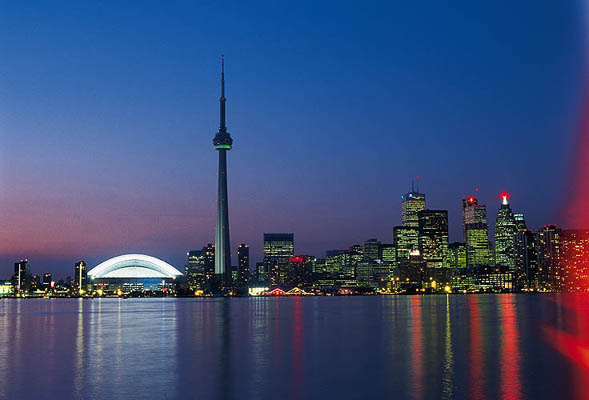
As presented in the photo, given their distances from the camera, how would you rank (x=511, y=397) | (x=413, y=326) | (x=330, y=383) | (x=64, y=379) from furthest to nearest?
(x=413, y=326), (x=64, y=379), (x=330, y=383), (x=511, y=397)

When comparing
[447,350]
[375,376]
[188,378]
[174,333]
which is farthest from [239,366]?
[174,333]

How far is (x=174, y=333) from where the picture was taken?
70.2 meters

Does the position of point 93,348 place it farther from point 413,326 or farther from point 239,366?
point 413,326

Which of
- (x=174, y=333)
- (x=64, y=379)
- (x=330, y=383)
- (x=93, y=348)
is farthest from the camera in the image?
(x=174, y=333)

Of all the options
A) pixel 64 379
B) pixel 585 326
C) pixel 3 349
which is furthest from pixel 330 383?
pixel 585 326

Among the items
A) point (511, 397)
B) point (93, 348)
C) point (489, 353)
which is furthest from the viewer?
point (93, 348)

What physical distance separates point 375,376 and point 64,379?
57.8 ft

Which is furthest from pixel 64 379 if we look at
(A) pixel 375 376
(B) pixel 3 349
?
(B) pixel 3 349

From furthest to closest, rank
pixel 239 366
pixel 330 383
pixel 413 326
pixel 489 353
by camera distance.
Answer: pixel 413 326
pixel 489 353
pixel 239 366
pixel 330 383

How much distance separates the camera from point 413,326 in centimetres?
7881

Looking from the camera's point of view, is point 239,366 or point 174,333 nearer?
point 239,366

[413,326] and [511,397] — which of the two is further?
[413,326]

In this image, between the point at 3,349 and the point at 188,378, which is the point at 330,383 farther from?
the point at 3,349

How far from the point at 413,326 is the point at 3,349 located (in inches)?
1791
